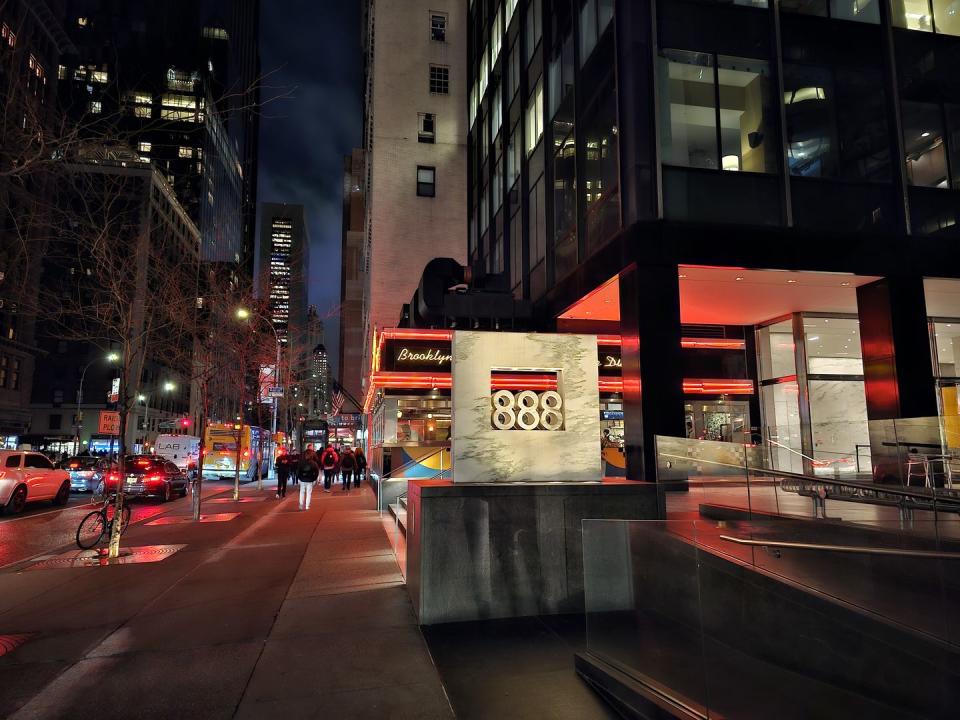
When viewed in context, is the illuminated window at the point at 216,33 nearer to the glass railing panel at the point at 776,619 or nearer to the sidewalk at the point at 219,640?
the sidewalk at the point at 219,640

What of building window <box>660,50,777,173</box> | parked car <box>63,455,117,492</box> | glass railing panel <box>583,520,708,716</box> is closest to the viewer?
glass railing panel <box>583,520,708,716</box>

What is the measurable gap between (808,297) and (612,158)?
6729 mm

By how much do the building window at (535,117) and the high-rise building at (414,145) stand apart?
17.1 m

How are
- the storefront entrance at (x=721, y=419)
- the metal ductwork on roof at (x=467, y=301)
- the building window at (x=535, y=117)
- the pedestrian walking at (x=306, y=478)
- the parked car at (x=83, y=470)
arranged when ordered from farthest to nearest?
1. the parked car at (x=83, y=470)
2. the building window at (x=535, y=117)
3. the storefront entrance at (x=721, y=419)
4. the metal ductwork on roof at (x=467, y=301)
5. the pedestrian walking at (x=306, y=478)

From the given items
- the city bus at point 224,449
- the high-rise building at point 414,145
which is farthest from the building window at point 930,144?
the city bus at point 224,449

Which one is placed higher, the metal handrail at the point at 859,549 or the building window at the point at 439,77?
the building window at the point at 439,77

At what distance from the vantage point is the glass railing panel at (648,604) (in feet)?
14.6

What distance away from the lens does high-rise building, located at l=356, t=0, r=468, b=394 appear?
127 ft

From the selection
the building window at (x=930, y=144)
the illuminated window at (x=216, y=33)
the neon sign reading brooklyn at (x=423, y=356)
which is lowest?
the neon sign reading brooklyn at (x=423, y=356)

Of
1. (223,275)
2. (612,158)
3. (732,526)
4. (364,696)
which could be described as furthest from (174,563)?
(223,275)

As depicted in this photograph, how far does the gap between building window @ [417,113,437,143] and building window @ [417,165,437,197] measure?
1.94 meters

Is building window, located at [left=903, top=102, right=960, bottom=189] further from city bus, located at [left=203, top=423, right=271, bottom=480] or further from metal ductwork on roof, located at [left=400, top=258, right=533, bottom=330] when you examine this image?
city bus, located at [left=203, top=423, right=271, bottom=480]

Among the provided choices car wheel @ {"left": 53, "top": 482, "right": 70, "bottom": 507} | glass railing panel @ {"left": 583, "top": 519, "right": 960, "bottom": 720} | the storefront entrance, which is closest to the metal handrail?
glass railing panel @ {"left": 583, "top": 519, "right": 960, "bottom": 720}

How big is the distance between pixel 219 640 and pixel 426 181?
3595 centimetres
